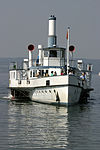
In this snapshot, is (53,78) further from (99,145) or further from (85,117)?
(99,145)

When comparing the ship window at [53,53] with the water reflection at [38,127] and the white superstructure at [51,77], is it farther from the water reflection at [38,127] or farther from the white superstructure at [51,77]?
the water reflection at [38,127]

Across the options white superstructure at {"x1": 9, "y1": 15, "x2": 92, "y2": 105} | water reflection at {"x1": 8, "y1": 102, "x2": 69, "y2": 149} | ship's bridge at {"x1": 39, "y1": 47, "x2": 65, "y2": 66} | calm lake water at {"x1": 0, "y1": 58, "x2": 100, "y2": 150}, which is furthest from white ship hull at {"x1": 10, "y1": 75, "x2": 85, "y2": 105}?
ship's bridge at {"x1": 39, "y1": 47, "x2": 65, "y2": 66}

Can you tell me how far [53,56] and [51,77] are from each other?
6.11 m

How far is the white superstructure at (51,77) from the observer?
43.0m

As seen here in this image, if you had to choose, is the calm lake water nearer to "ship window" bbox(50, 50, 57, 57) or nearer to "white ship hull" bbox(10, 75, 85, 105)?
"white ship hull" bbox(10, 75, 85, 105)

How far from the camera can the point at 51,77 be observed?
145 feet

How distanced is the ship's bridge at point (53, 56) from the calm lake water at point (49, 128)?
6629 millimetres

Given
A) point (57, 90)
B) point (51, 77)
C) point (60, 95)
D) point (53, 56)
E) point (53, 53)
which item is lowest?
point (60, 95)

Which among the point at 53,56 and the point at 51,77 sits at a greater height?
the point at 53,56

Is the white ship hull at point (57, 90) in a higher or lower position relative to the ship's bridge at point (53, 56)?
lower

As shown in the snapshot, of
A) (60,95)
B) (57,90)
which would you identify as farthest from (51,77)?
(60,95)

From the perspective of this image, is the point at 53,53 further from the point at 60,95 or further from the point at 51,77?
the point at 60,95

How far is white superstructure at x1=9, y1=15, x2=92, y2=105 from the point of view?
4297 cm

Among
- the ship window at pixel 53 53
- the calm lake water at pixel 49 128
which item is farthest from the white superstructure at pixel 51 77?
the calm lake water at pixel 49 128
